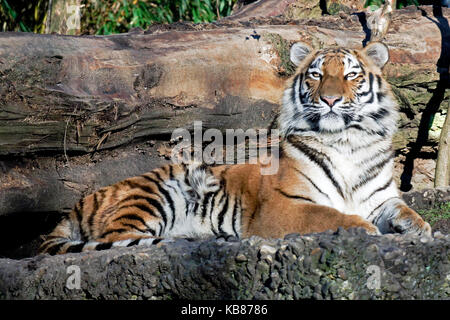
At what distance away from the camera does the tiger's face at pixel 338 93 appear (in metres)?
4.27

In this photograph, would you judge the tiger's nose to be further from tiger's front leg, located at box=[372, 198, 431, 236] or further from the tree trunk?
the tree trunk

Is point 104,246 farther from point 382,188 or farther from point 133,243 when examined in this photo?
point 382,188

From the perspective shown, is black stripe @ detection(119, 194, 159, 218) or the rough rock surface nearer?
the rough rock surface

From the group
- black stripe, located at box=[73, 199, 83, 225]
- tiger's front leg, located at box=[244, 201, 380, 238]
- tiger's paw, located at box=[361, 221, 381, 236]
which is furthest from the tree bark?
tiger's paw, located at box=[361, 221, 381, 236]

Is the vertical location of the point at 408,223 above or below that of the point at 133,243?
above

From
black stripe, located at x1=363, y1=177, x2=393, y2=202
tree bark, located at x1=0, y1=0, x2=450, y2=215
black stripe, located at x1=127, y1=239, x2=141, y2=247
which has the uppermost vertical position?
tree bark, located at x1=0, y1=0, x2=450, y2=215

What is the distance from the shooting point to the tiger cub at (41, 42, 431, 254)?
4207mm

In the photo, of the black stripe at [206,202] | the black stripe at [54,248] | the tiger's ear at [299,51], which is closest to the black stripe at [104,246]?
the black stripe at [54,248]

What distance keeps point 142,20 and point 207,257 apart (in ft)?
25.1

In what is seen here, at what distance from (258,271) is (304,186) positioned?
1304mm

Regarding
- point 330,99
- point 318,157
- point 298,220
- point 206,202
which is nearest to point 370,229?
point 298,220

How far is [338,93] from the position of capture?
13.8 feet

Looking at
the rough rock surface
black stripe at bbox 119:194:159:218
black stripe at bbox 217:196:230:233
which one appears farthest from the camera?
black stripe at bbox 217:196:230:233

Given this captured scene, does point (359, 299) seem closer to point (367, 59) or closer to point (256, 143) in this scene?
point (367, 59)
